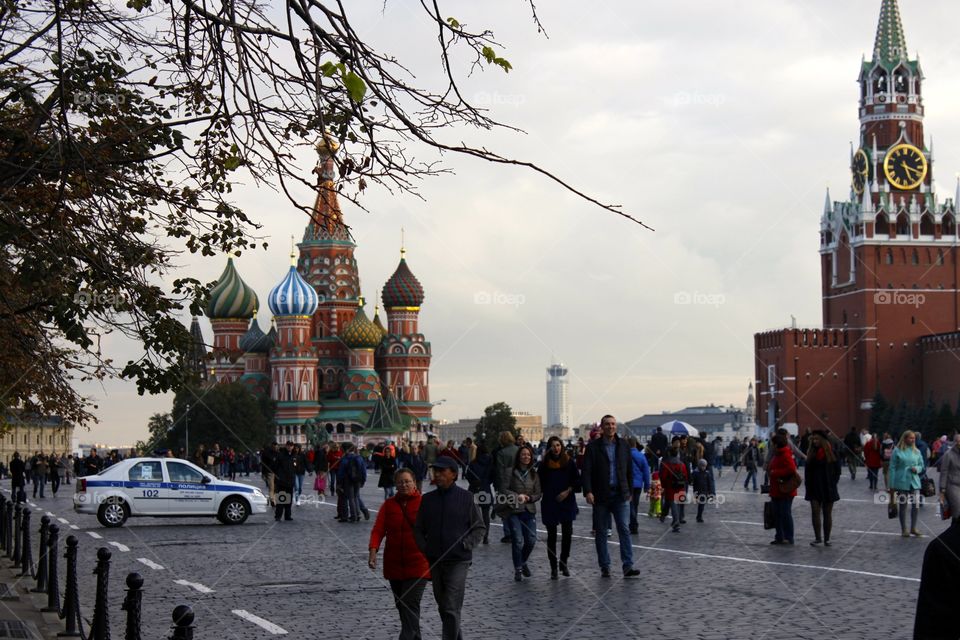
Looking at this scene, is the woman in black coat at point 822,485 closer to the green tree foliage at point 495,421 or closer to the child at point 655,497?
the child at point 655,497

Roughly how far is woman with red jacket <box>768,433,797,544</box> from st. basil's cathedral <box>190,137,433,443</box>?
84.5 m

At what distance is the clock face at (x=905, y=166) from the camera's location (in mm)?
111938

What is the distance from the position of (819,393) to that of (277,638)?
335 feet

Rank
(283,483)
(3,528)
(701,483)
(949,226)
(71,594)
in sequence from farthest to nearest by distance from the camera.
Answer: (949,226) → (283,483) → (701,483) → (3,528) → (71,594)

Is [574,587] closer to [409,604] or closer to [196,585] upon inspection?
[196,585]

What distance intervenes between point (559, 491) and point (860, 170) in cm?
10465

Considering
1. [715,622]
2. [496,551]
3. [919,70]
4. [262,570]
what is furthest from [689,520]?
[919,70]

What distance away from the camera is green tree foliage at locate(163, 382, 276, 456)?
87.7 meters

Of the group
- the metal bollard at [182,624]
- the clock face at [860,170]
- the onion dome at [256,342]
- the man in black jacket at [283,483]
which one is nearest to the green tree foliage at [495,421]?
the onion dome at [256,342]

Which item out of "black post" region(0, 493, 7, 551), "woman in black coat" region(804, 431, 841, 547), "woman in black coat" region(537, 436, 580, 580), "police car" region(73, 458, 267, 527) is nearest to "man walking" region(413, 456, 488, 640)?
"woman in black coat" region(537, 436, 580, 580)

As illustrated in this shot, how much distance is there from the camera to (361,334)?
346 ft

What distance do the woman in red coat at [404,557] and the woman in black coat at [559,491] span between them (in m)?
4.72

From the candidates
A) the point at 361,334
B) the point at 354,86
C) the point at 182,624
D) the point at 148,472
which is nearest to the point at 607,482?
the point at 182,624

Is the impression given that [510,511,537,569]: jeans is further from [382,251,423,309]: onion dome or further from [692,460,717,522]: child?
[382,251,423,309]: onion dome
